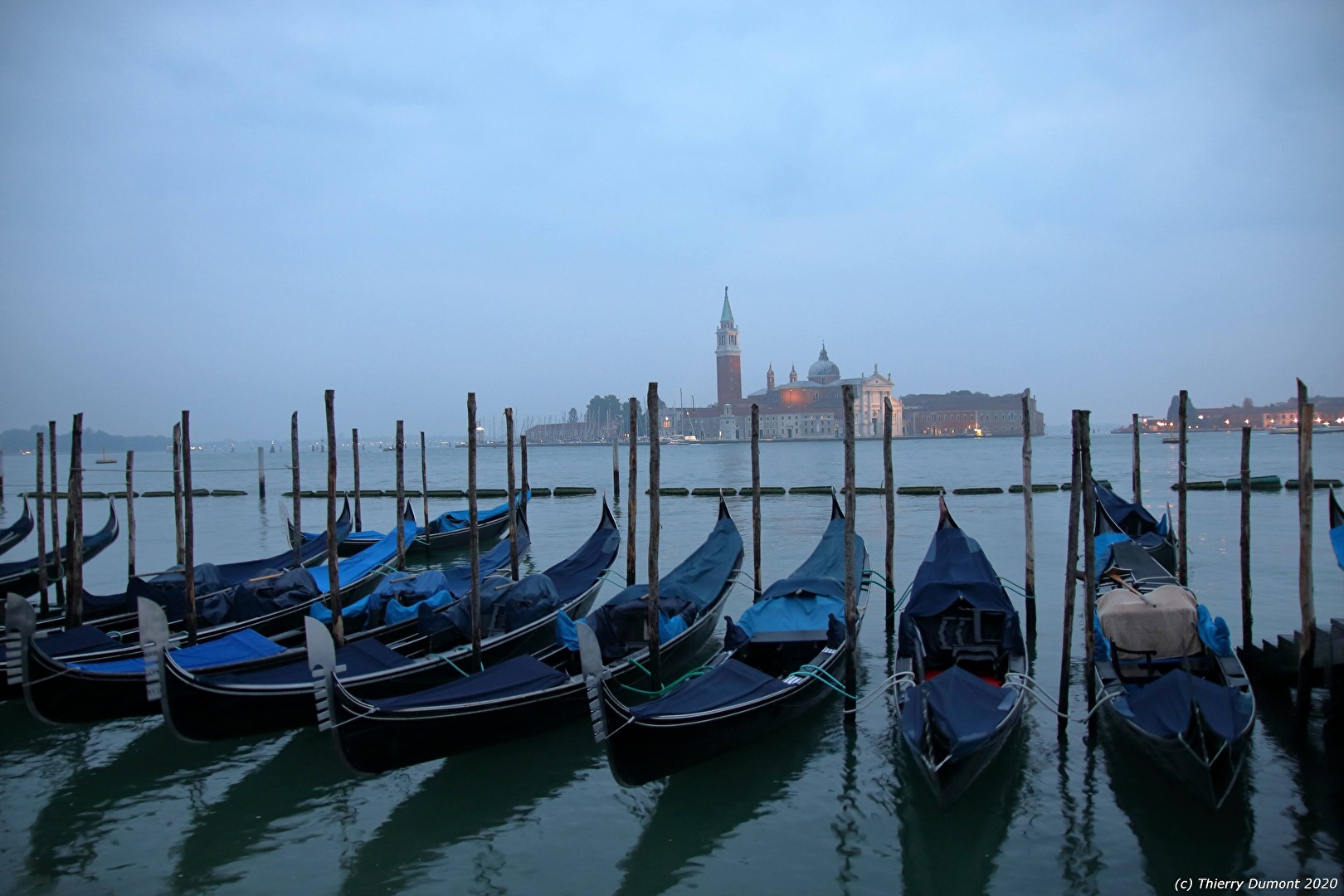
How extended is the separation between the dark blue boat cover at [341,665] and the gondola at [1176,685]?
365 centimetres

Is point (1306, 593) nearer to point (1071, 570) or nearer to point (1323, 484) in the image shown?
point (1071, 570)

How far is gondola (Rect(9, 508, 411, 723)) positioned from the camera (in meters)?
4.48

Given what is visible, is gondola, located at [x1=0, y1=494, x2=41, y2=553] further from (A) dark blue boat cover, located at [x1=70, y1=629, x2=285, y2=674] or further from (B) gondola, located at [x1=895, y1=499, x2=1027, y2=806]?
(B) gondola, located at [x1=895, y1=499, x2=1027, y2=806]

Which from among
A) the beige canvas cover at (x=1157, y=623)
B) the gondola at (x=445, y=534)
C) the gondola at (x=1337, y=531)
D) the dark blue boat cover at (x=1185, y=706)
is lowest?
the gondola at (x=445, y=534)

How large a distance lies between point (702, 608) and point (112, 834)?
365 centimetres

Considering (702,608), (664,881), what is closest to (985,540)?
(702,608)

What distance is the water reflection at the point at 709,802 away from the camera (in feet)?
11.5

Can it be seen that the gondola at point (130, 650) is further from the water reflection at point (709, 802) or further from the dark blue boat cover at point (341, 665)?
the water reflection at point (709, 802)

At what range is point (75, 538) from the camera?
6348 millimetres

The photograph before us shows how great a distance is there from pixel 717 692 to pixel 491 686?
1.10 metres

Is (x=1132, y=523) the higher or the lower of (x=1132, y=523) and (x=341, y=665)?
the higher

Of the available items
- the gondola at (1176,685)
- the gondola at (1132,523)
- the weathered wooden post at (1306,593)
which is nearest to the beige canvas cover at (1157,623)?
the gondola at (1176,685)

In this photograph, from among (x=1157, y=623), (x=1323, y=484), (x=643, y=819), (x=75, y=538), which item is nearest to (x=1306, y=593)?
(x=1157, y=623)

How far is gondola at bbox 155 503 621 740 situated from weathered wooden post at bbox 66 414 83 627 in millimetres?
1581
